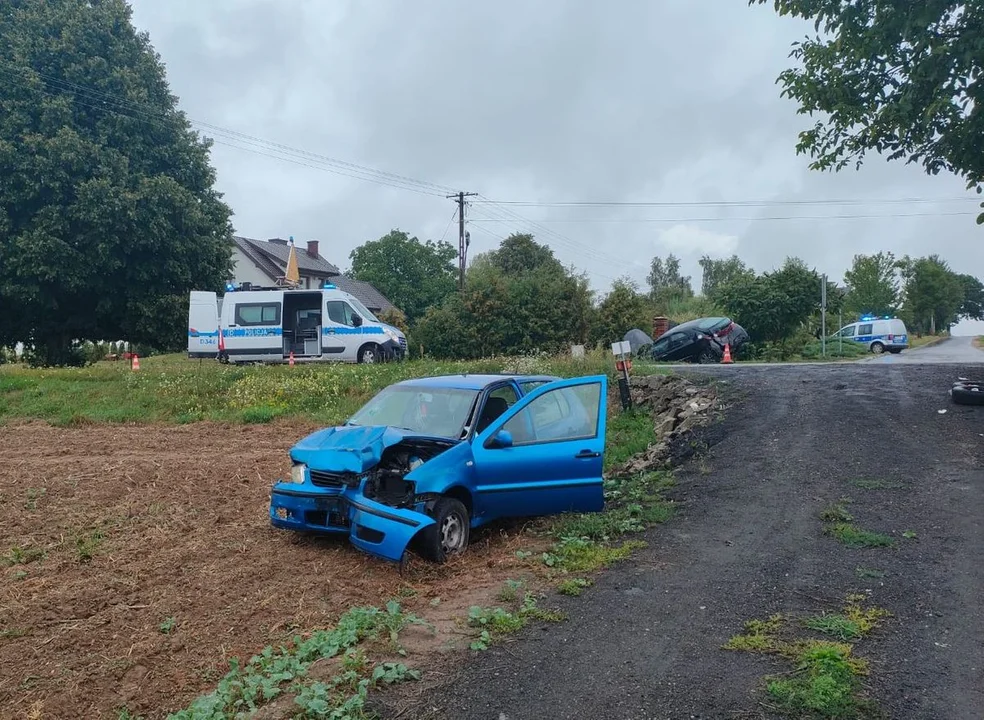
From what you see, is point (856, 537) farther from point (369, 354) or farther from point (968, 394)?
point (369, 354)

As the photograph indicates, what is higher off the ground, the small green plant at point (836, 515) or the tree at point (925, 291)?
the tree at point (925, 291)

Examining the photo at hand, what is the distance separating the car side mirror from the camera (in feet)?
24.0

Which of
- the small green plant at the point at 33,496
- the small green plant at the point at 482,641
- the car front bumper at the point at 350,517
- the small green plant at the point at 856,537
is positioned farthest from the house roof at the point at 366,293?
the small green plant at the point at 482,641

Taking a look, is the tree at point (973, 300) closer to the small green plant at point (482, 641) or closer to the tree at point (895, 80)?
the tree at point (895, 80)

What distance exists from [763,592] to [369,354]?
18553 millimetres

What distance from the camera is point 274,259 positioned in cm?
5628

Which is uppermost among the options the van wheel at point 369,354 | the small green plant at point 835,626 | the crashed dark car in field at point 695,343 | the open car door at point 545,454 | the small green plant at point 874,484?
the crashed dark car in field at point 695,343

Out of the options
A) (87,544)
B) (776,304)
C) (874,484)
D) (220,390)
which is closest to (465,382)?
(87,544)

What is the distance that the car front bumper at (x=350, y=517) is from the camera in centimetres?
630

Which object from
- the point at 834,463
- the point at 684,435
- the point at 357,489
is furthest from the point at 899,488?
the point at 357,489

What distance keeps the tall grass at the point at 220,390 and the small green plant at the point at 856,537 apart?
9606mm

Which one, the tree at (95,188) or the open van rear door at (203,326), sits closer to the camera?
the open van rear door at (203,326)

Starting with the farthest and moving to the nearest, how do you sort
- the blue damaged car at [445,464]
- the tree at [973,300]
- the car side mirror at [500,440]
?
1. the tree at [973,300]
2. the car side mirror at [500,440]
3. the blue damaged car at [445,464]

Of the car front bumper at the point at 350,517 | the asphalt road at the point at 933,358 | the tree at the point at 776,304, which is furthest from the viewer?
the tree at the point at 776,304
